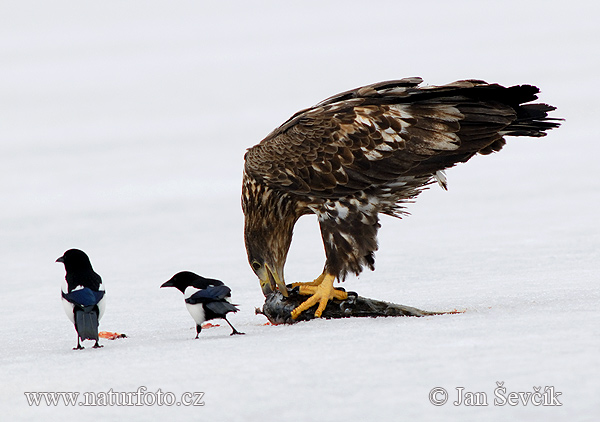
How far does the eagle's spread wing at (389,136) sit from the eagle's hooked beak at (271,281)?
67 centimetres

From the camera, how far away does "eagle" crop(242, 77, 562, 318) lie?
20.8 ft

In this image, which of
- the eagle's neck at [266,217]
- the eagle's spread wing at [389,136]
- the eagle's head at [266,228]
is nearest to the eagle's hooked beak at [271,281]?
the eagle's head at [266,228]

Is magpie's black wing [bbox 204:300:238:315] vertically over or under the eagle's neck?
under

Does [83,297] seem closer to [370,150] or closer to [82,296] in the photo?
[82,296]

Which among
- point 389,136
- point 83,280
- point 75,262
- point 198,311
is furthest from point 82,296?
point 389,136

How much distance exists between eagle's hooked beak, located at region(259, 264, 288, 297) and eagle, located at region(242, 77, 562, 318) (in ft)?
0.04

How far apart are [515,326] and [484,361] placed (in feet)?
2.63

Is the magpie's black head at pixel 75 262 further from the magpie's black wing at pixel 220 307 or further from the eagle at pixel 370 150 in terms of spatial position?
the eagle at pixel 370 150

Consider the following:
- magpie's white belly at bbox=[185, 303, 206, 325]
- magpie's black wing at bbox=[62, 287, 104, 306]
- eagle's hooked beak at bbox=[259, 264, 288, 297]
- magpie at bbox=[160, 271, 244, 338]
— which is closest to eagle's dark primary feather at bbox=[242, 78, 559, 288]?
eagle's hooked beak at bbox=[259, 264, 288, 297]

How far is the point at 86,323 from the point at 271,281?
1.92 m

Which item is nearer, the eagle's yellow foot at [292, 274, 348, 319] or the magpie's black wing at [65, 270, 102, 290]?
the magpie's black wing at [65, 270, 102, 290]

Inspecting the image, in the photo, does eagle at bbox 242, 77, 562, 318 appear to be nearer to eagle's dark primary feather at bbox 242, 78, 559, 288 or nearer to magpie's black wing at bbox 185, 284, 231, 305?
eagle's dark primary feather at bbox 242, 78, 559, 288

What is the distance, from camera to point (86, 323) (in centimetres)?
511

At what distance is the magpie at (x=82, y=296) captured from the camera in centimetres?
511
